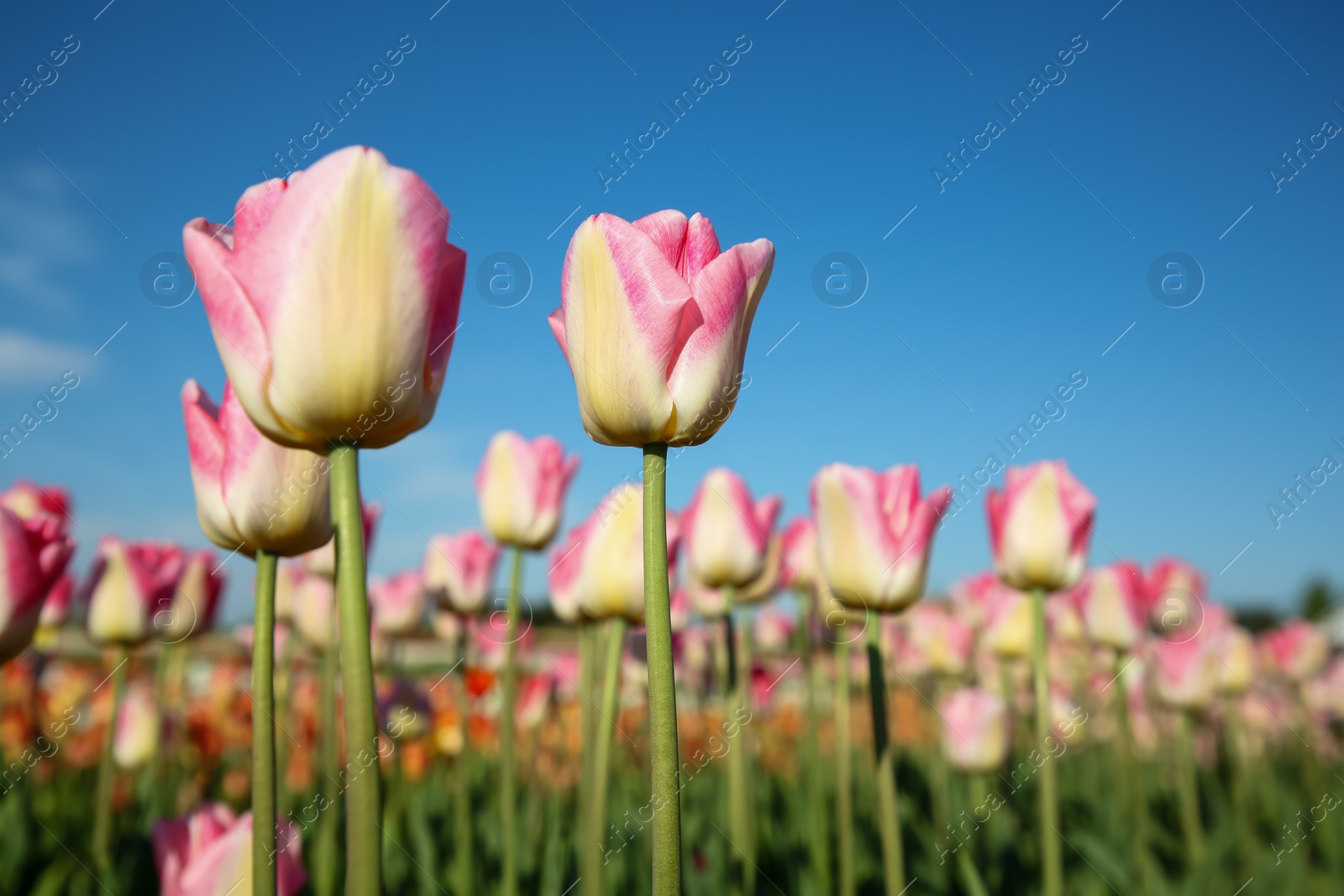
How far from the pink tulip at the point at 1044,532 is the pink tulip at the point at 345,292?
2.06 m

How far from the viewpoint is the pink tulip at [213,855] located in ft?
3.24

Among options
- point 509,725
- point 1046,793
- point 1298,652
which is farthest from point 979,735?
point 1298,652

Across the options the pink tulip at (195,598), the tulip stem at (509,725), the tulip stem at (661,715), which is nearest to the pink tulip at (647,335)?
the tulip stem at (661,715)

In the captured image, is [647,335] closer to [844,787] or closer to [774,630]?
[844,787]

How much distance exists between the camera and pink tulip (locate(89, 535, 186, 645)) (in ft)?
8.07

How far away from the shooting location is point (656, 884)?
2.35ft

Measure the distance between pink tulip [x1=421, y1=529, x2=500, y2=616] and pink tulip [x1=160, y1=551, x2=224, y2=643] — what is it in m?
0.79

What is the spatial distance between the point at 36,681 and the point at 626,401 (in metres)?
3.79

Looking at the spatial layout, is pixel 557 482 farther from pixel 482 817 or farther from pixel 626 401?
pixel 626 401

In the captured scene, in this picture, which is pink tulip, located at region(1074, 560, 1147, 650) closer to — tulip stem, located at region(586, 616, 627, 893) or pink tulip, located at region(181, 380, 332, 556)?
tulip stem, located at region(586, 616, 627, 893)

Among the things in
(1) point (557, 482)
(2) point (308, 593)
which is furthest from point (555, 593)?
(2) point (308, 593)

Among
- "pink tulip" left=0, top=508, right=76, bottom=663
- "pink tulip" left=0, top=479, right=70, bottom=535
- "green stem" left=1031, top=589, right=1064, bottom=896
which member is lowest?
"green stem" left=1031, top=589, right=1064, bottom=896

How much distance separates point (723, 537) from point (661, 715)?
1959mm

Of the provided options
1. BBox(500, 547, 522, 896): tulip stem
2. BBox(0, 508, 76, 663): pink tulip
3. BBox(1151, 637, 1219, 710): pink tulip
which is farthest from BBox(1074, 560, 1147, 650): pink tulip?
BBox(0, 508, 76, 663): pink tulip
